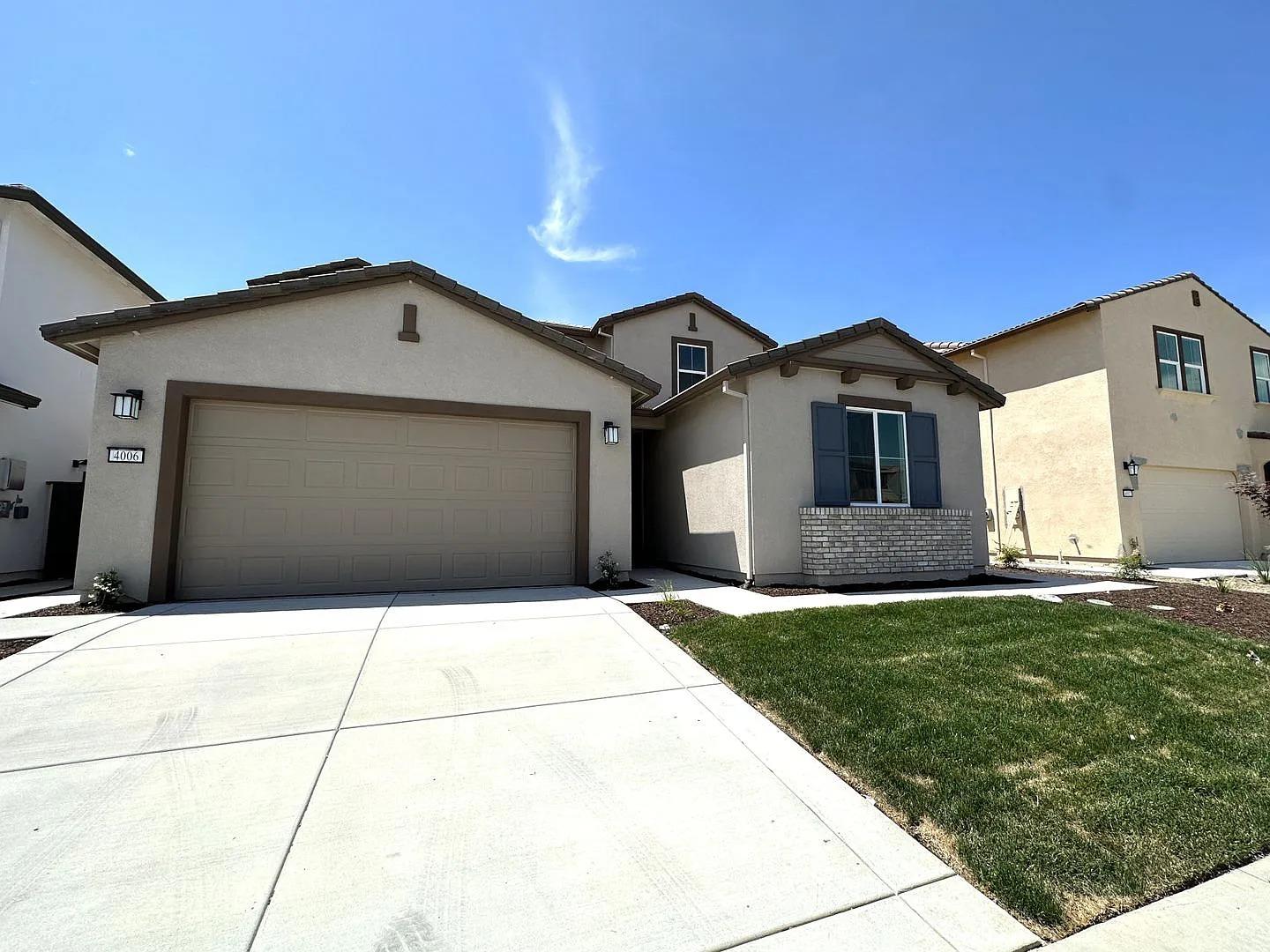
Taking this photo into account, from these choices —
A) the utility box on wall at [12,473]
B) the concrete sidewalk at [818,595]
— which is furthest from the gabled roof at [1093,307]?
the utility box on wall at [12,473]

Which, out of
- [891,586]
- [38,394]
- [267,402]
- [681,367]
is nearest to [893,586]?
[891,586]

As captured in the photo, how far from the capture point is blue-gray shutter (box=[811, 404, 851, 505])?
8883 millimetres

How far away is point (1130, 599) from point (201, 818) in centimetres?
1027

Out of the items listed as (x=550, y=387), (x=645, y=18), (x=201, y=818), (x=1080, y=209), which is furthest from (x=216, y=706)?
(x=1080, y=209)

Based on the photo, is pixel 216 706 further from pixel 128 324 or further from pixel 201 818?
pixel 128 324

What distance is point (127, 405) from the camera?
684cm

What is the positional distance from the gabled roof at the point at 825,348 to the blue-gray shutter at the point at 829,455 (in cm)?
101

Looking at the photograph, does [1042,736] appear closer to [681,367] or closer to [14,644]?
[14,644]

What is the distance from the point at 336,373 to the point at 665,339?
327 inches

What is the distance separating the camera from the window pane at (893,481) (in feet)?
30.8

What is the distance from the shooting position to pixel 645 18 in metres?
8.34

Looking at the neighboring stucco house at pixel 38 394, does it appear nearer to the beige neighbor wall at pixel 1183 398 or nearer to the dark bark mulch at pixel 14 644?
the dark bark mulch at pixel 14 644

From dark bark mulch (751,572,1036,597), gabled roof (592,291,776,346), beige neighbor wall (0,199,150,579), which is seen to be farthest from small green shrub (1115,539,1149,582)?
beige neighbor wall (0,199,150,579)

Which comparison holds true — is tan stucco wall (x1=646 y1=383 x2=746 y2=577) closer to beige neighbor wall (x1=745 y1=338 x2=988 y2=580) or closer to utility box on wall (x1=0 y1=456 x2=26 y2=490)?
beige neighbor wall (x1=745 y1=338 x2=988 y2=580)
